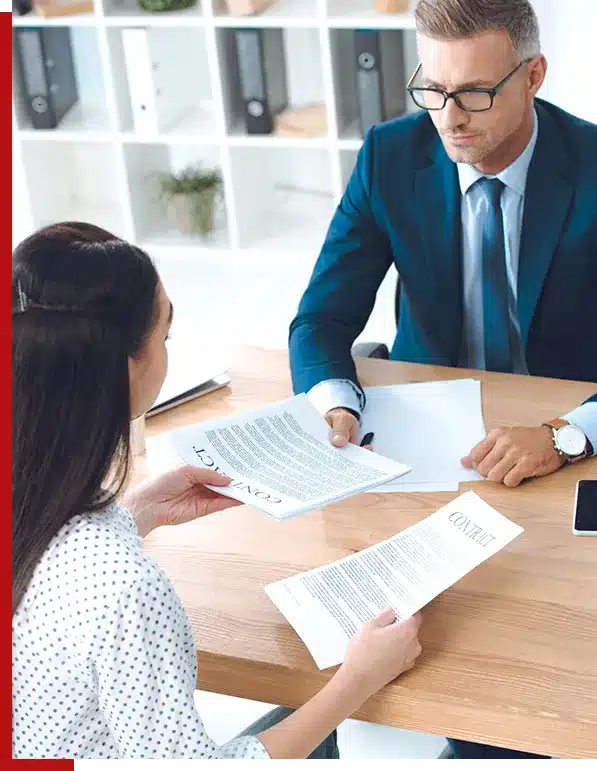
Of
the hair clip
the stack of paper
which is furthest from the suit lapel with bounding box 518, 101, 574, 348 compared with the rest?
the hair clip

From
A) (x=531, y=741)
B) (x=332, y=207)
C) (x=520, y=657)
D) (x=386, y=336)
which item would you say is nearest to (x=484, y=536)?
(x=520, y=657)

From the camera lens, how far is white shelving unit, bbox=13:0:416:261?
11.8 ft

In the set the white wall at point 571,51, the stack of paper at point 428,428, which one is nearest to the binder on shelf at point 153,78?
the white wall at point 571,51

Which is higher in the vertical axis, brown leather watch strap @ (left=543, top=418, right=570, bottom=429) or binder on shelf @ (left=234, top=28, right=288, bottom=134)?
binder on shelf @ (left=234, top=28, right=288, bottom=134)

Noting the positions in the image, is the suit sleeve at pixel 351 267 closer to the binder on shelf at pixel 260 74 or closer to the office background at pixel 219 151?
the office background at pixel 219 151

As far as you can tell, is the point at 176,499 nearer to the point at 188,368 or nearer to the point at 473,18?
the point at 188,368

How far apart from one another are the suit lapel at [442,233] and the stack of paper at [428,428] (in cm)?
25

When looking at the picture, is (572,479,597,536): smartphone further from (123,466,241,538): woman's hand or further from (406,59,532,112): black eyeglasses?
(406,59,532,112): black eyeglasses

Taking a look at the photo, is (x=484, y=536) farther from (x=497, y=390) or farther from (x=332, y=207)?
(x=332, y=207)

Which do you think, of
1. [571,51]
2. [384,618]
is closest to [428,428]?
[384,618]

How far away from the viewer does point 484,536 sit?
1.47 meters

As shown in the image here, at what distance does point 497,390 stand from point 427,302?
1.05 feet

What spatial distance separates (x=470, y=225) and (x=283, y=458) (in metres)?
0.69

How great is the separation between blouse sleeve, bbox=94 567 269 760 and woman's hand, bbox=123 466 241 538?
13.9 inches
